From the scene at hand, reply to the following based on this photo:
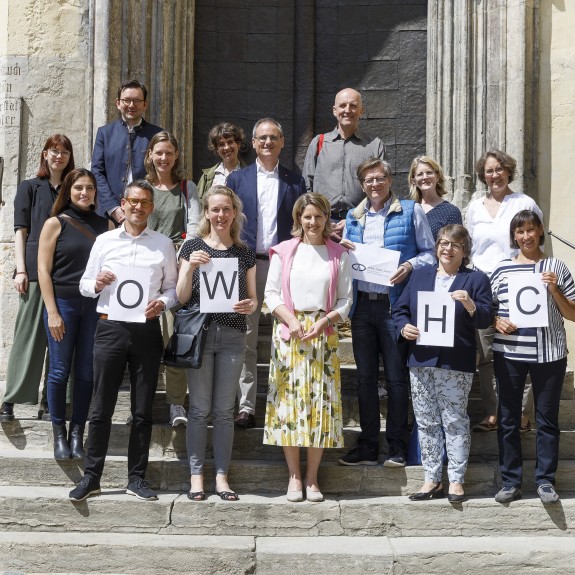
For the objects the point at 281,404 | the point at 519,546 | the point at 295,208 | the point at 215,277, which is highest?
the point at 295,208

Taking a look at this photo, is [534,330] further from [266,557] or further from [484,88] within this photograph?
[484,88]

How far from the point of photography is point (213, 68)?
895 cm

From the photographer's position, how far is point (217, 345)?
19.7 feet

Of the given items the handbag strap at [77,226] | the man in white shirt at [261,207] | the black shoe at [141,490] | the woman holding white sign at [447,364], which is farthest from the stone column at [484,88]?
the black shoe at [141,490]

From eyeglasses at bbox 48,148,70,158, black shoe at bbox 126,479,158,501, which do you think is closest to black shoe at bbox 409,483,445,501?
black shoe at bbox 126,479,158,501

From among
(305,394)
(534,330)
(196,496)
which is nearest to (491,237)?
(534,330)

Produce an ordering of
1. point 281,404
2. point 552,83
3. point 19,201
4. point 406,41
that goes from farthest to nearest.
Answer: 1. point 406,41
2. point 552,83
3. point 19,201
4. point 281,404

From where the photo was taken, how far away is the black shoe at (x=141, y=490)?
5.88 meters

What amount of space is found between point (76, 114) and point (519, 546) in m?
4.96

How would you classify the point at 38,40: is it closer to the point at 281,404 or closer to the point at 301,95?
the point at 301,95

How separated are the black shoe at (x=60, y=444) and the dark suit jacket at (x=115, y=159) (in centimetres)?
154

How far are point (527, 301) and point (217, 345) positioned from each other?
74.4 inches

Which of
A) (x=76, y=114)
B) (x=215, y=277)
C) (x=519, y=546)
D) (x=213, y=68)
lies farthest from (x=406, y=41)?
(x=519, y=546)

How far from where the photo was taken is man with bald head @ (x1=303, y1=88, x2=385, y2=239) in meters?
6.73
